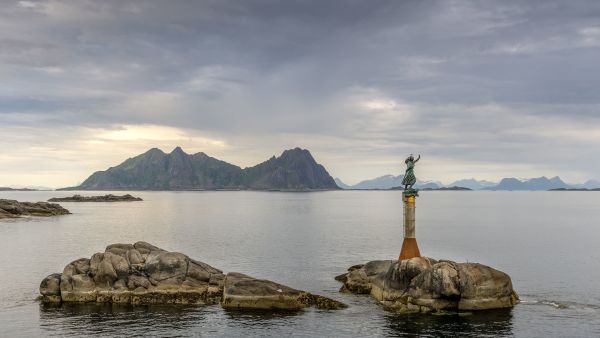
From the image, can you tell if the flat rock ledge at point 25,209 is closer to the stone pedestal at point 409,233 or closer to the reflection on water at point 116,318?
the reflection on water at point 116,318

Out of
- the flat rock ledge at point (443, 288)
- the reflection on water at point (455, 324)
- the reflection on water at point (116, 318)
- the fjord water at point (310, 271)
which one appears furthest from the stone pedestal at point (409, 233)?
the reflection on water at point (116, 318)

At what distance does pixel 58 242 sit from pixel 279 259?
1906 inches

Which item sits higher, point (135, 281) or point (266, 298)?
point (135, 281)

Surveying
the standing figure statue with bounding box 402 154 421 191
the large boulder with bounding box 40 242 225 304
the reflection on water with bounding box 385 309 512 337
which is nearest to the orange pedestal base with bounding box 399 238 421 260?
the standing figure statue with bounding box 402 154 421 191

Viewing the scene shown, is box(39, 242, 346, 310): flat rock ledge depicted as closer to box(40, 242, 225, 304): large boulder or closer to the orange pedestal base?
box(40, 242, 225, 304): large boulder

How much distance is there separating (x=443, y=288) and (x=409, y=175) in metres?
13.2

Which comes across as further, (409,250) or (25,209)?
(25,209)

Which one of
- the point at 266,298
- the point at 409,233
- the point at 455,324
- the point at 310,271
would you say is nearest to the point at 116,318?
the point at 266,298

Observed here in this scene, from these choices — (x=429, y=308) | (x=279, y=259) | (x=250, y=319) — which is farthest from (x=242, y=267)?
(x=429, y=308)

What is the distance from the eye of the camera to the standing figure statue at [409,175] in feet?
176

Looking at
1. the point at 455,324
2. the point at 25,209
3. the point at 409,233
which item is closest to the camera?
the point at 455,324

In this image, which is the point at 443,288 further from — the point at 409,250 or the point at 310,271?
the point at 310,271

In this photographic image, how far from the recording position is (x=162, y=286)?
49000mm

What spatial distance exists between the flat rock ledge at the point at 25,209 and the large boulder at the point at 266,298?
139 metres
